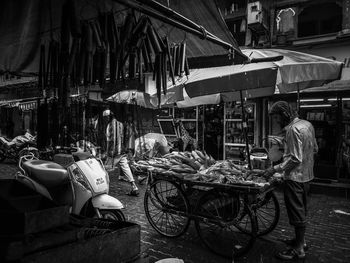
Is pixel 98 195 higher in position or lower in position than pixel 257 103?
lower

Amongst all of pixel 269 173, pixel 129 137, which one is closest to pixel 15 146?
pixel 129 137

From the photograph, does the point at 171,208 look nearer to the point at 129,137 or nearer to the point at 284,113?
the point at 284,113

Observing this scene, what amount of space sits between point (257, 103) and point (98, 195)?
8.39 meters

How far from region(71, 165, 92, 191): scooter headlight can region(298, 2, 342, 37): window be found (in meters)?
10.1

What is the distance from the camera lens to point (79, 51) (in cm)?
275

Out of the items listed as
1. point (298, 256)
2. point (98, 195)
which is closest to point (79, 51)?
point (98, 195)

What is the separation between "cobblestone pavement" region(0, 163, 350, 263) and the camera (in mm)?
4238

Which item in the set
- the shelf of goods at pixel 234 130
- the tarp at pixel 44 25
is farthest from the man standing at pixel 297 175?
the shelf of goods at pixel 234 130

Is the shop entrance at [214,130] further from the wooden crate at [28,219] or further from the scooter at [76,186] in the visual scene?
the wooden crate at [28,219]

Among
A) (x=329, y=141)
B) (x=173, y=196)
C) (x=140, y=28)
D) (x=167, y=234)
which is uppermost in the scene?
(x=140, y=28)

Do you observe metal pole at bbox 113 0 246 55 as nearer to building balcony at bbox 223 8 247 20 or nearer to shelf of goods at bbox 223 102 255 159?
shelf of goods at bbox 223 102 255 159

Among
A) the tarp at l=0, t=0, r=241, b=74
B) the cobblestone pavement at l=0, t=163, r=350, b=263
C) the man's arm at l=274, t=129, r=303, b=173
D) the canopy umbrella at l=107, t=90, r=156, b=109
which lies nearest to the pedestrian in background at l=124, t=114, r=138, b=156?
the canopy umbrella at l=107, t=90, r=156, b=109

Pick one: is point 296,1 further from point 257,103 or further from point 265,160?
point 265,160

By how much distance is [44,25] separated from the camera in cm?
370
